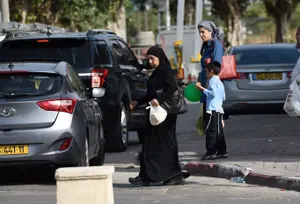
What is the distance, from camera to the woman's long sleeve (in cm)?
1230

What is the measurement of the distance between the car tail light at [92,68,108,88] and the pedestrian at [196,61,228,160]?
6.81 ft

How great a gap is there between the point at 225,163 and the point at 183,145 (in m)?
3.35

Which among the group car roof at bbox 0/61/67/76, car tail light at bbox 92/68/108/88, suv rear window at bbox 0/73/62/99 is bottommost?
car tail light at bbox 92/68/108/88

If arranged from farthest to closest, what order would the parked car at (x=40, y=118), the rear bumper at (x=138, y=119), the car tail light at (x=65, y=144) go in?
the rear bumper at (x=138, y=119) → the car tail light at (x=65, y=144) → the parked car at (x=40, y=118)

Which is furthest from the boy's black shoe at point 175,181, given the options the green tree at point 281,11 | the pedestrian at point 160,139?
the green tree at point 281,11

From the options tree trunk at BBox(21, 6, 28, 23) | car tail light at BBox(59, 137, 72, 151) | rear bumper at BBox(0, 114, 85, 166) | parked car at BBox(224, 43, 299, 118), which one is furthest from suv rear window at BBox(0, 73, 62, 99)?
tree trunk at BBox(21, 6, 28, 23)

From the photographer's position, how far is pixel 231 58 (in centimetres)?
1496

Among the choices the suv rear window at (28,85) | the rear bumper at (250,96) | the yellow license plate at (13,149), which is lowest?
the rear bumper at (250,96)

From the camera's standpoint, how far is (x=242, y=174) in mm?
12789

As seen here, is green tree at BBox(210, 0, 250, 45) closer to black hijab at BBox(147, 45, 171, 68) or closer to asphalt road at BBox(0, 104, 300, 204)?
asphalt road at BBox(0, 104, 300, 204)

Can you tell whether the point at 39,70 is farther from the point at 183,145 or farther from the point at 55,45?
the point at 183,145

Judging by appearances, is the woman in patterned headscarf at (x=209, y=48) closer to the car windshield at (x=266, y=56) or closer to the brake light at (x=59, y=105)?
the brake light at (x=59, y=105)

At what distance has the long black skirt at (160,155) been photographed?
12375mm

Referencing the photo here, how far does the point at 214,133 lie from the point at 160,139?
212 cm
